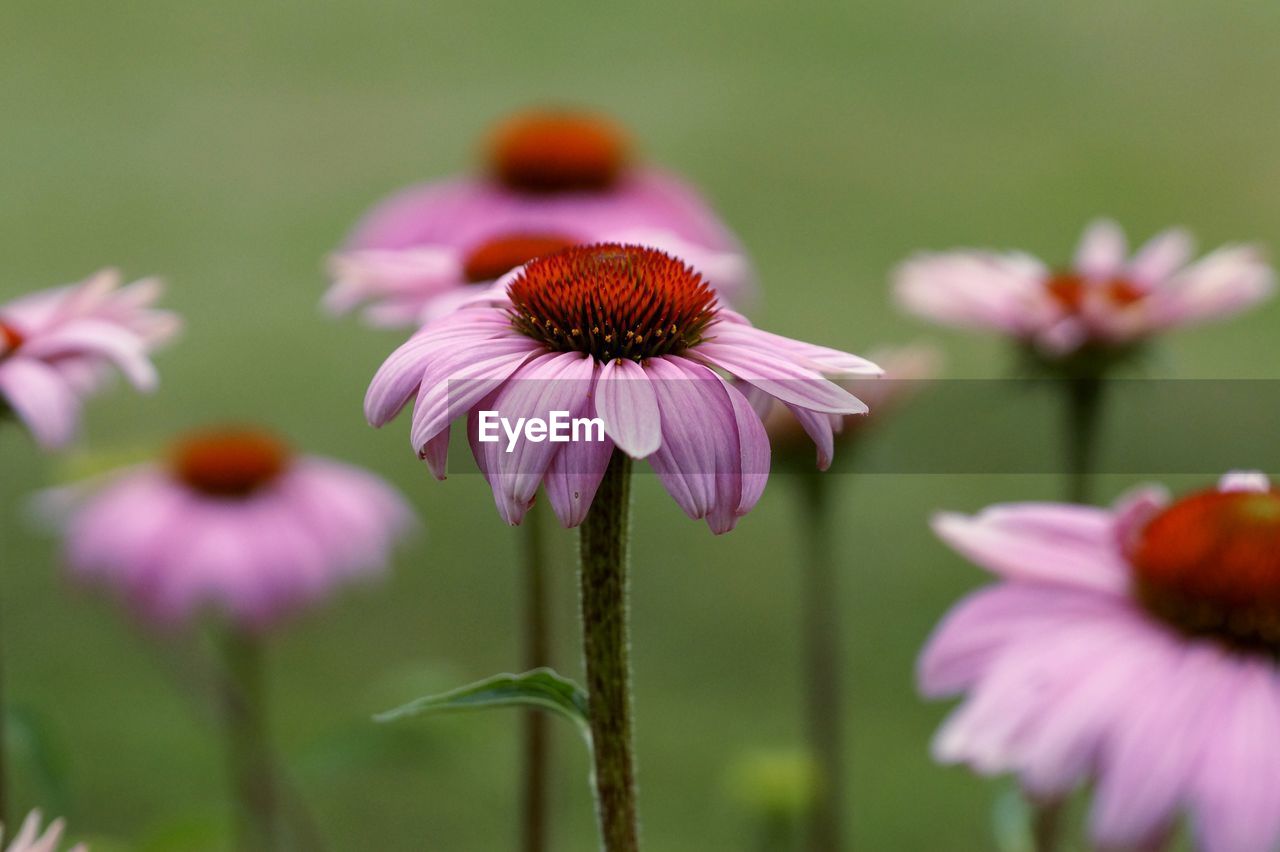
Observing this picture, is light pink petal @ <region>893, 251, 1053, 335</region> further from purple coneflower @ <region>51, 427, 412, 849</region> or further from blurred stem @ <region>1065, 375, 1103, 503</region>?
purple coneflower @ <region>51, 427, 412, 849</region>

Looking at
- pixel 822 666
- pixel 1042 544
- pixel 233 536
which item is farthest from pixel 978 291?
pixel 233 536

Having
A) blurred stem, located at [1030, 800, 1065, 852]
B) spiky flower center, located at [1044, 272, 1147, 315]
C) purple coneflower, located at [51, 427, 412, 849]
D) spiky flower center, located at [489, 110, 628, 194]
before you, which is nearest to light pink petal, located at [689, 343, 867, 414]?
blurred stem, located at [1030, 800, 1065, 852]

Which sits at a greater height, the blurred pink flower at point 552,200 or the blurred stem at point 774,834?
the blurred pink flower at point 552,200

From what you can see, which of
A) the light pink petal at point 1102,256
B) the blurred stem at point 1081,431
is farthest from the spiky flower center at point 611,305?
the light pink petal at point 1102,256

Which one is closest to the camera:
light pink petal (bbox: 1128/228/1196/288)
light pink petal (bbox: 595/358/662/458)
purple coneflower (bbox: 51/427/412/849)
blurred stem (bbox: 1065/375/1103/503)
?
light pink petal (bbox: 595/358/662/458)

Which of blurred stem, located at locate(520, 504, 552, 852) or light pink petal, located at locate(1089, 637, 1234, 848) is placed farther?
blurred stem, located at locate(520, 504, 552, 852)

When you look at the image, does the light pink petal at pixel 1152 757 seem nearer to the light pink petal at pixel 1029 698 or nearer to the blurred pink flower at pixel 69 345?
the light pink petal at pixel 1029 698
